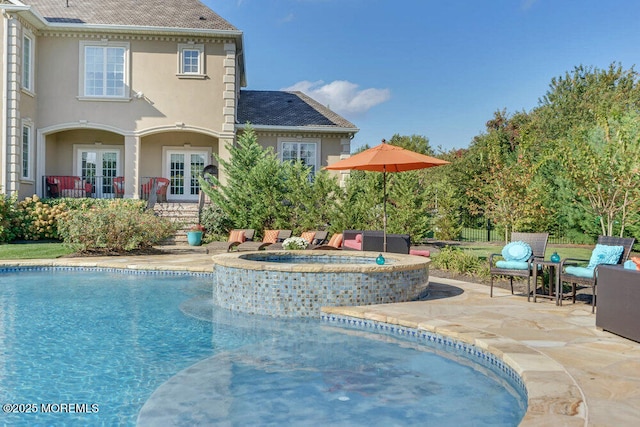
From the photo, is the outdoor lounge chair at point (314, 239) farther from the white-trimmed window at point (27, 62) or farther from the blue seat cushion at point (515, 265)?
the white-trimmed window at point (27, 62)

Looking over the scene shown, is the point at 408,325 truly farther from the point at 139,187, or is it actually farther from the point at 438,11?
the point at 438,11

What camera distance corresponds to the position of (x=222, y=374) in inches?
214

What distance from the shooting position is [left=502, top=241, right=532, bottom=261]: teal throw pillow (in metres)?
8.56

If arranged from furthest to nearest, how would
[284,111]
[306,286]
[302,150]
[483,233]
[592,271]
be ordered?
[483,233]
[284,111]
[302,150]
[306,286]
[592,271]

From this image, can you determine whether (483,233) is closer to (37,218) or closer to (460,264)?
(460,264)

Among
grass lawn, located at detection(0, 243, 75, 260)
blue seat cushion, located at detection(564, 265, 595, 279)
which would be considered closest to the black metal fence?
blue seat cushion, located at detection(564, 265, 595, 279)

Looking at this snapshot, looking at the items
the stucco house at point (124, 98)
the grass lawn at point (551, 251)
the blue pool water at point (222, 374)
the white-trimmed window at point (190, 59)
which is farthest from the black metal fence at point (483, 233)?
the blue pool water at point (222, 374)

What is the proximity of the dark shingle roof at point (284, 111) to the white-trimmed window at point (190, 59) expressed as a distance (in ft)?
9.10

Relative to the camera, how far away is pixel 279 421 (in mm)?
4312

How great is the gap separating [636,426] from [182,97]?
19.7 meters

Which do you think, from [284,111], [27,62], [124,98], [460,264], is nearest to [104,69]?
[124,98]

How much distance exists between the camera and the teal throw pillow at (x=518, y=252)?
8.56 m

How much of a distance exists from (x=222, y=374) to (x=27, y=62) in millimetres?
18474

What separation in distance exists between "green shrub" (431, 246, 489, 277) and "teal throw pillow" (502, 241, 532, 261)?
2.40 m
